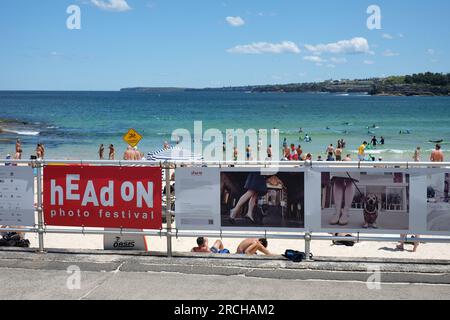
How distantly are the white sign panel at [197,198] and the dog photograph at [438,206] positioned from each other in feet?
8.86

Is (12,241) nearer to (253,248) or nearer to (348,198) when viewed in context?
(253,248)

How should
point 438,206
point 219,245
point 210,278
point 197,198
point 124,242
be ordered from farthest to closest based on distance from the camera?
point 219,245, point 124,242, point 197,198, point 438,206, point 210,278

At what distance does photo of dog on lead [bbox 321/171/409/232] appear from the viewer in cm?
641

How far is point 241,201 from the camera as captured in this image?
6602 millimetres

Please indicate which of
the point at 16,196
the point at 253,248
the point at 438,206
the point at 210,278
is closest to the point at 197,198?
the point at 210,278

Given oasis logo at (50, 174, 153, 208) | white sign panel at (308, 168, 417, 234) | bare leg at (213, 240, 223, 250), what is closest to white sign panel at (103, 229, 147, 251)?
oasis logo at (50, 174, 153, 208)

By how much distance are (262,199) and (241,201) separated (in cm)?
28

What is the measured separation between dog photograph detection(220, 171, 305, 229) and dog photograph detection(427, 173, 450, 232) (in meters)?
1.60

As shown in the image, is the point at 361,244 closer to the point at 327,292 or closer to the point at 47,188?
the point at 327,292

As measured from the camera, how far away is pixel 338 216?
6.50 m

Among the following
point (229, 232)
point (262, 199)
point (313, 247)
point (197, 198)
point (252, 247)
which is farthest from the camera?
point (313, 247)

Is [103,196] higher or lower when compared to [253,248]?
higher

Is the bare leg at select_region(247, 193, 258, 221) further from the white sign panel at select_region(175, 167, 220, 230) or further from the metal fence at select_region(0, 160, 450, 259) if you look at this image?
the white sign panel at select_region(175, 167, 220, 230)

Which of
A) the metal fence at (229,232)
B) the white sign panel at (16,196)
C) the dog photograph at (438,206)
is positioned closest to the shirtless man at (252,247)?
the metal fence at (229,232)
